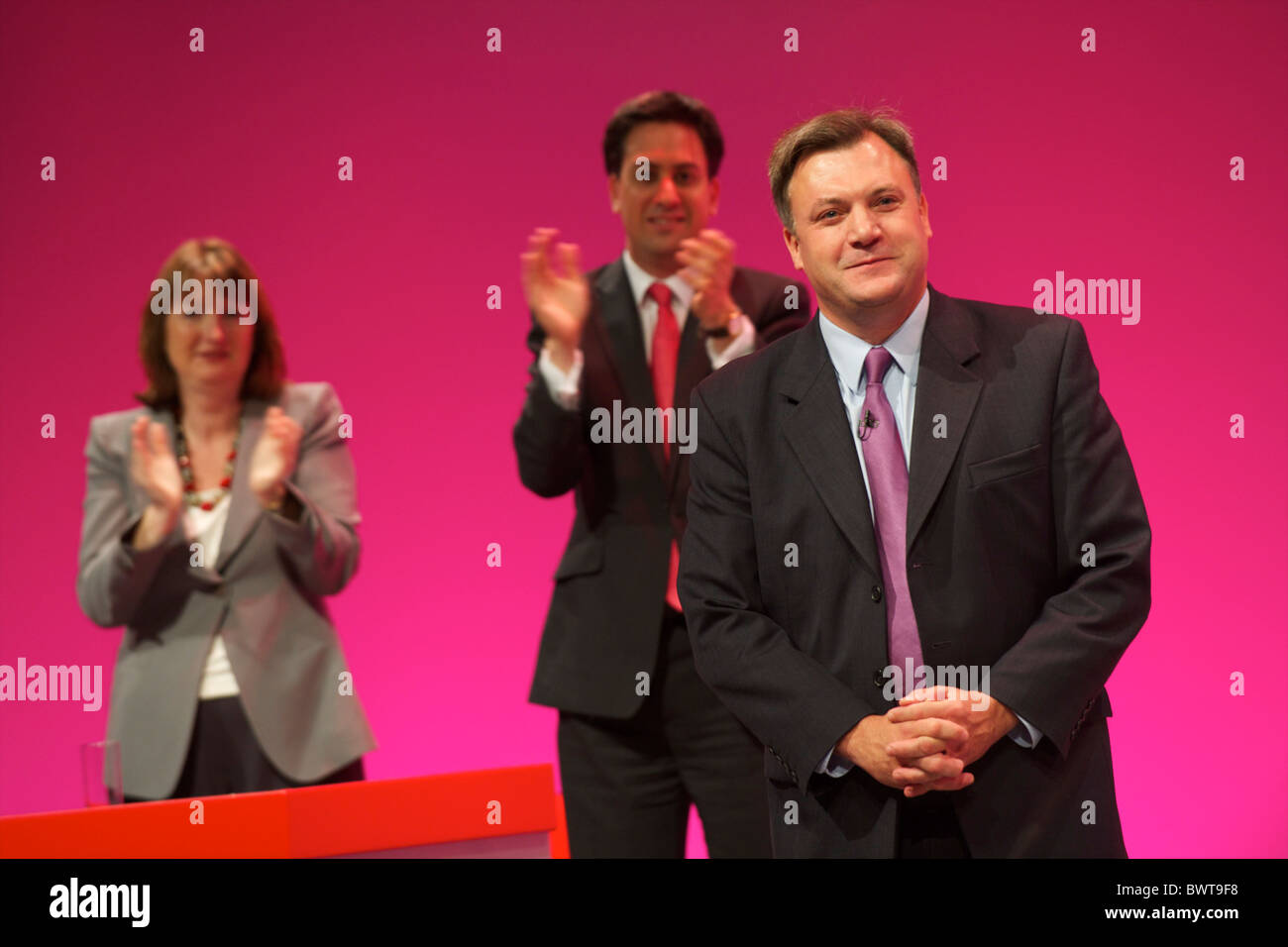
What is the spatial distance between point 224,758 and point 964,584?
179 cm

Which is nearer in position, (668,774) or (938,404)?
(938,404)

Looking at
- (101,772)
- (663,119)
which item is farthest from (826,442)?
(101,772)

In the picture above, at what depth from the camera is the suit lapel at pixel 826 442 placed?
200 centimetres

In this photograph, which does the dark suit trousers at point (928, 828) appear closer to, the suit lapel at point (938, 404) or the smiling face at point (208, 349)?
the suit lapel at point (938, 404)

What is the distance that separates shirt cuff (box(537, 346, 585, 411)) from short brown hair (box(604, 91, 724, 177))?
20.7 inches

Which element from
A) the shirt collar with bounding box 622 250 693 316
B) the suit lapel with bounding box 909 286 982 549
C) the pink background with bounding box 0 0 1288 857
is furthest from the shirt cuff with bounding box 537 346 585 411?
the pink background with bounding box 0 0 1288 857

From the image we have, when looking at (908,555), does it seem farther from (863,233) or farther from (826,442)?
(863,233)

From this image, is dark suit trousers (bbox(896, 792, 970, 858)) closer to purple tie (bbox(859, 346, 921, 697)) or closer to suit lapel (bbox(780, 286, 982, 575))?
purple tie (bbox(859, 346, 921, 697))

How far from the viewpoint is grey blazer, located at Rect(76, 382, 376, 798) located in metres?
2.98

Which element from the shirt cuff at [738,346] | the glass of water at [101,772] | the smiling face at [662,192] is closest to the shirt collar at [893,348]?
the shirt cuff at [738,346]

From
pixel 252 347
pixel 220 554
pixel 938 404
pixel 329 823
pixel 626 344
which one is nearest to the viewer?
pixel 938 404

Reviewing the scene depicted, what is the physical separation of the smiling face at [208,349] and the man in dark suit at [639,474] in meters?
0.73

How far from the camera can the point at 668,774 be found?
2762 millimetres
